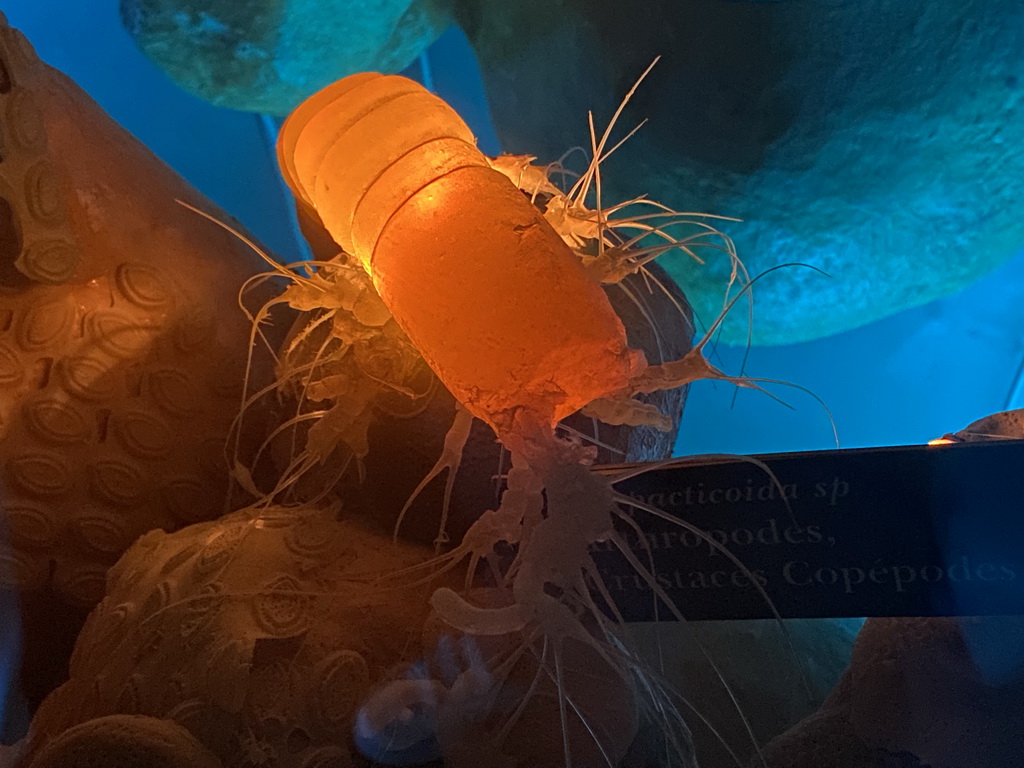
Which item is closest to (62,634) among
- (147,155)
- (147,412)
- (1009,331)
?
(147,412)

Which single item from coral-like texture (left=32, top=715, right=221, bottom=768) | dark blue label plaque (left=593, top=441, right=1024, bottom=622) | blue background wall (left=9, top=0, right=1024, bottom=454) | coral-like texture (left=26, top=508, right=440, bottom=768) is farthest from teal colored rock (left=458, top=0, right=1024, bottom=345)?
coral-like texture (left=32, top=715, right=221, bottom=768)

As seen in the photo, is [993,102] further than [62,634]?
Yes

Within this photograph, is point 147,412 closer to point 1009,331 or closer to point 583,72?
point 583,72

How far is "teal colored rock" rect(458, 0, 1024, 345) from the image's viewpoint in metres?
1.29

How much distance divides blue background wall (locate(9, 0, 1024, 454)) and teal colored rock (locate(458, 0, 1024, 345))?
138 mm

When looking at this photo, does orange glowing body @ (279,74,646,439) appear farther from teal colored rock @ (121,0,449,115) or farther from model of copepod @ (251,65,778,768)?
teal colored rock @ (121,0,449,115)

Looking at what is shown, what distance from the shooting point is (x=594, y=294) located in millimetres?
→ 933

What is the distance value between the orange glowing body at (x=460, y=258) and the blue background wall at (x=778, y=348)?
750 millimetres

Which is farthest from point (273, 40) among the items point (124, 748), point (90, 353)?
point (124, 748)

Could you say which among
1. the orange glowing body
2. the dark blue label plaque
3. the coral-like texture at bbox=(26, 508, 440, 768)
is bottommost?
the coral-like texture at bbox=(26, 508, 440, 768)

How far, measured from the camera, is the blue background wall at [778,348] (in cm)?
171

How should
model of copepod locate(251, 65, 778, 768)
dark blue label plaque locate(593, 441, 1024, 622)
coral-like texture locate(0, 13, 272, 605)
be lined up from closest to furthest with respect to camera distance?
dark blue label plaque locate(593, 441, 1024, 622), model of copepod locate(251, 65, 778, 768), coral-like texture locate(0, 13, 272, 605)

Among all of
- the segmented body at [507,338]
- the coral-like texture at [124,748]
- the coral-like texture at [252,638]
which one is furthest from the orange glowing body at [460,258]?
the coral-like texture at [124,748]

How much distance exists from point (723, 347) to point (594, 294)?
1.05 meters
